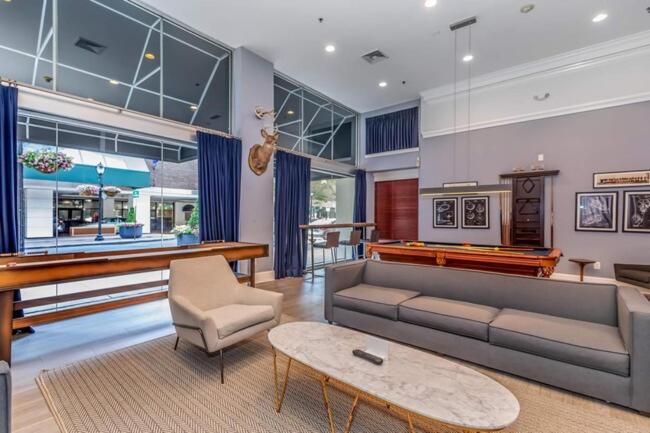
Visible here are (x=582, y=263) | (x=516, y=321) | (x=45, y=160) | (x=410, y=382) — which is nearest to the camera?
(x=410, y=382)

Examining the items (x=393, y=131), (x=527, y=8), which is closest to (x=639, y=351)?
(x=527, y=8)

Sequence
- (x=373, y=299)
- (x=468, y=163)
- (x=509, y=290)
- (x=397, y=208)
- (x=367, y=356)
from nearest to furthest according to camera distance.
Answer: (x=367, y=356) → (x=509, y=290) → (x=373, y=299) → (x=468, y=163) → (x=397, y=208)

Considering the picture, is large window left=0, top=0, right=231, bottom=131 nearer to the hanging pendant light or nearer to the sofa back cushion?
the hanging pendant light

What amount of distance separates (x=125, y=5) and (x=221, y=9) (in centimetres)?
134

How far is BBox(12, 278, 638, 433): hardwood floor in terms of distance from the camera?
6.83ft

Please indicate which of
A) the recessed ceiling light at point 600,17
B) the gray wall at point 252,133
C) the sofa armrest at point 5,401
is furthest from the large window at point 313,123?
the sofa armrest at point 5,401

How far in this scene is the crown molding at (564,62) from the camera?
16.7 feet

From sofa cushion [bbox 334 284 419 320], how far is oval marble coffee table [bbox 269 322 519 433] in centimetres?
91

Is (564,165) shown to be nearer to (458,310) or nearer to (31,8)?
(458,310)

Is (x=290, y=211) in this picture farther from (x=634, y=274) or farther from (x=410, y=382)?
(x=634, y=274)

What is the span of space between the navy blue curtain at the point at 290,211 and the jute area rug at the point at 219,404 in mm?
3523

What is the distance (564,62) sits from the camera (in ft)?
18.7

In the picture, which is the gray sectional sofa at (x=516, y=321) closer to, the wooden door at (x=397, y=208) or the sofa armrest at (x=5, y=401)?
the sofa armrest at (x=5, y=401)

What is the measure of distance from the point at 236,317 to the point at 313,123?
5956 millimetres
